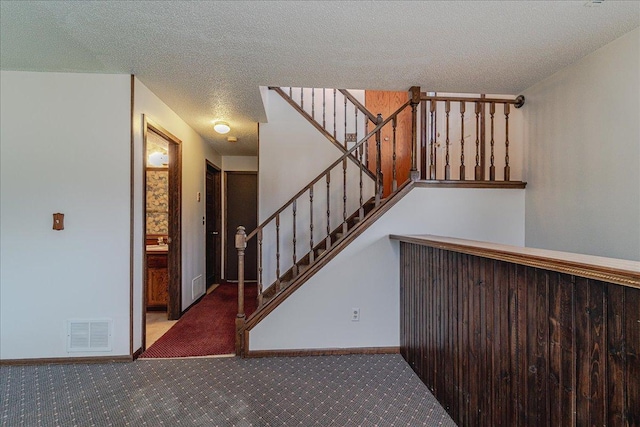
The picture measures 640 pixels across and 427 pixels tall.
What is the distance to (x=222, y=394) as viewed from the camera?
218 cm

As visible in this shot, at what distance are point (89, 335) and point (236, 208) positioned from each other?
3.31 metres

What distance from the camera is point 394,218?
2918 millimetres

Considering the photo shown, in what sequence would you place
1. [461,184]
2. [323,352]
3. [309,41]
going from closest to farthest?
[309,41] → [323,352] → [461,184]

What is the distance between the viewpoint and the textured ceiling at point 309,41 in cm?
179

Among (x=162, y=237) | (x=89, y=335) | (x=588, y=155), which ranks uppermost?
(x=588, y=155)

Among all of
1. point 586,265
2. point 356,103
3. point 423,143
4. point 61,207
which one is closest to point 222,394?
point 61,207

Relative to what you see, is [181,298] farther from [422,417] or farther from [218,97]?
[422,417]

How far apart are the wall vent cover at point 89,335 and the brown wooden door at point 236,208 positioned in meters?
3.05

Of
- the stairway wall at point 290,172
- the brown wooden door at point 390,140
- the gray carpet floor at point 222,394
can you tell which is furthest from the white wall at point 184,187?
the brown wooden door at point 390,140

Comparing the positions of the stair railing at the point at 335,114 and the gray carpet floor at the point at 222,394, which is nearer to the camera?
the gray carpet floor at the point at 222,394

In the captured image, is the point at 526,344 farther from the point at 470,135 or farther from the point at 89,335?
the point at 470,135

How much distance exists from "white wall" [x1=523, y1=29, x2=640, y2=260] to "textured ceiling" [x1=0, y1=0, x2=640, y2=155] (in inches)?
7.2

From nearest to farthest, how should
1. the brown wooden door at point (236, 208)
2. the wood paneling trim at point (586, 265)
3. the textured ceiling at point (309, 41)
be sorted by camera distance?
the wood paneling trim at point (586, 265) → the textured ceiling at point (309, 41) → the brown wooden door at point (236, 208)

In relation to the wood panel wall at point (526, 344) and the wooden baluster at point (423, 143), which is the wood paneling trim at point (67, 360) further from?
the wooden baluster at point (423, 143)
